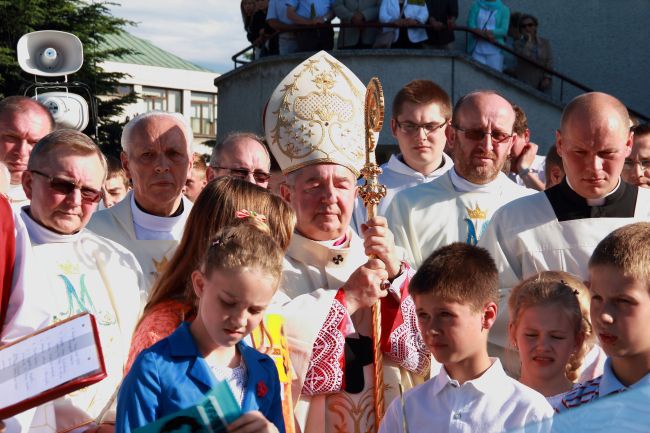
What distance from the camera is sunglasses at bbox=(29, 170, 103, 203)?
4.22m

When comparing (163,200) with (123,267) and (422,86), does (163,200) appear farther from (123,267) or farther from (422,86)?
(422,86)

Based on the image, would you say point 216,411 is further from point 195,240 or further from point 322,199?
point 322,199

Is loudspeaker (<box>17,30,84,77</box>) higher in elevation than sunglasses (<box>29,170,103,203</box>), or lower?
higher

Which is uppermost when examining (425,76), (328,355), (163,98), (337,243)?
(425,76)

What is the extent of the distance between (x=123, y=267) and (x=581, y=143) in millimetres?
2135

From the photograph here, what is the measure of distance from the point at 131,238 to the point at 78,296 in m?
0.88

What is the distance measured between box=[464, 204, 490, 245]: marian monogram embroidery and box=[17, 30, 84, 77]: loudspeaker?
4.98 meters

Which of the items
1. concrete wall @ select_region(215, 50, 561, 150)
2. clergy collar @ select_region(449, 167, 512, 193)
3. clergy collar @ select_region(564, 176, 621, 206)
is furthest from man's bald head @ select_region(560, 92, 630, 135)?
concrete wall @ select_region(215, 50, 561, 150)

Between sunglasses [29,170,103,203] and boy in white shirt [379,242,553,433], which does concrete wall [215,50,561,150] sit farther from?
boy in white shirt [379,242,553,433]

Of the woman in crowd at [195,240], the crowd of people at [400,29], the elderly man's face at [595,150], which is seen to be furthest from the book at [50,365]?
the crowd of people at [400,29]

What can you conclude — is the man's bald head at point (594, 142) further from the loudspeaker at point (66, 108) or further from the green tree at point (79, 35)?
the green tree at point (79, 35)

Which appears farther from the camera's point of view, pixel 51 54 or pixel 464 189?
pixel 51 54

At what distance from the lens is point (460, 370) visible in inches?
134

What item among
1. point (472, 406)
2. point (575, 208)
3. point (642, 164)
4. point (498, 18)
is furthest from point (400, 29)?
point (472, 406)
